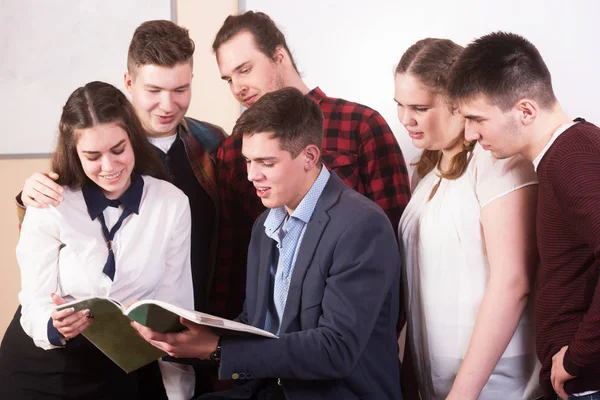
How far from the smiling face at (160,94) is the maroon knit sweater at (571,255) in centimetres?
110

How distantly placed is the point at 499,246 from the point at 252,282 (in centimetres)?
63

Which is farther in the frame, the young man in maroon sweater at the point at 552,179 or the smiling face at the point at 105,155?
the smiling face at the point at 105,155

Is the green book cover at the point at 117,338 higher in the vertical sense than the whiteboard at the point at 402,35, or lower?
lower

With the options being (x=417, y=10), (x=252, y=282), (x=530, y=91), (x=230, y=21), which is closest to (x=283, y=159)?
(x=252, y=282)

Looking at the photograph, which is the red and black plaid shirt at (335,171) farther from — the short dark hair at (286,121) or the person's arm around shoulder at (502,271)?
the person's arm around shoulder at (502,271)

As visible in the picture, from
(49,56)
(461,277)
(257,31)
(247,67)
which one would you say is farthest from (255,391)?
(49,56)

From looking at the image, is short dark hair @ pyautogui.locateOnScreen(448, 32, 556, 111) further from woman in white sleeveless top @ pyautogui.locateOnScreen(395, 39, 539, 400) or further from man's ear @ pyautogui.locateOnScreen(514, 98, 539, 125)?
woman in white sleeveless top @ pyautogui.locateOnScreen(395, 39, 539, 400)

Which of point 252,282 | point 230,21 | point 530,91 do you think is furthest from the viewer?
point 230,21

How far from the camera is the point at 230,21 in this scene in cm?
225

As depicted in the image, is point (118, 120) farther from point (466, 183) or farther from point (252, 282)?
point (466, 183)

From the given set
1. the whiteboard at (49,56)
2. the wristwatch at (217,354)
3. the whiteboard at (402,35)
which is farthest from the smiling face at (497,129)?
the whiteboard at (49,56)

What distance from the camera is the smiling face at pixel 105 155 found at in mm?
1757

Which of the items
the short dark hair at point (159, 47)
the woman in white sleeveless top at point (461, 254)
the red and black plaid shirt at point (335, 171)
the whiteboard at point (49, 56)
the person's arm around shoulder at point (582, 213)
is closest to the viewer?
the person's arm around shoulder at point (582, 213)

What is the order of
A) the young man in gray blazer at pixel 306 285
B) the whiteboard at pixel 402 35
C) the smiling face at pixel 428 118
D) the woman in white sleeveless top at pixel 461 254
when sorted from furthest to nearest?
1. the whiteboard at pixel 402 35
2. the smiling face at pixel 428 118
3. the woman in white sleeveless top at pixel 461 254
4. the young man in gray blazer at pixel 306 285
